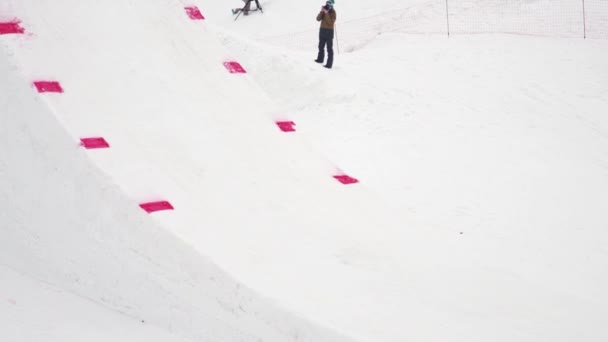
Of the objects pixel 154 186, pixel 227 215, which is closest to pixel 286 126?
pixel 227 215

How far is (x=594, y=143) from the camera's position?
10414mm

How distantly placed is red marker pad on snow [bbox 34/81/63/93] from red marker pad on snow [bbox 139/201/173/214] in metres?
1.46

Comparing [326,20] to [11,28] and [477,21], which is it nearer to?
[477,21]

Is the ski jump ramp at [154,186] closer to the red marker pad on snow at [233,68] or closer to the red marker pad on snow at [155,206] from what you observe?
the red marker pad on snow at [155,206]

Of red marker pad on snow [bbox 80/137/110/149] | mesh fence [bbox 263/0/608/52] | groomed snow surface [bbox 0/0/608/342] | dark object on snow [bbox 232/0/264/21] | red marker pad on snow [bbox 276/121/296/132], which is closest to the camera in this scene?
groomed snow surface [bbox 0/0/608/342]

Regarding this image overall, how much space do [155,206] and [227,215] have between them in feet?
2.12

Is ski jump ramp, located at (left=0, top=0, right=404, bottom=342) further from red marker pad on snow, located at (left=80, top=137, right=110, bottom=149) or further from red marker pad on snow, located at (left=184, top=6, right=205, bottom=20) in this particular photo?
red marker pad on snow, located at (left=184, top=6, right=205, bottom=20)

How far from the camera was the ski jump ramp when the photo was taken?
15.9ft

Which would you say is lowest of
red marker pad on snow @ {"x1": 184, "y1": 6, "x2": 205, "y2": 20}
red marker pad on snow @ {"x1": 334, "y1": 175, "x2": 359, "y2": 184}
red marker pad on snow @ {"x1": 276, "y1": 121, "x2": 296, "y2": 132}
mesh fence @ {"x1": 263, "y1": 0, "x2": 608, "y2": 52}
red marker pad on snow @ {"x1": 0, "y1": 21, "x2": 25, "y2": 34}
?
mesh fence @ {"x1": 263, "y1": 0, "x2": 608, "y2": 52}

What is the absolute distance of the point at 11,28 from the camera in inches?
237

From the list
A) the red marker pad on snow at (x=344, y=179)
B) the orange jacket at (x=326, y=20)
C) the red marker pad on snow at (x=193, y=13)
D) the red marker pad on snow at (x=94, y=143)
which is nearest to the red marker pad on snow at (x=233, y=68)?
the red marker pad on snow at (x=193, y=13)

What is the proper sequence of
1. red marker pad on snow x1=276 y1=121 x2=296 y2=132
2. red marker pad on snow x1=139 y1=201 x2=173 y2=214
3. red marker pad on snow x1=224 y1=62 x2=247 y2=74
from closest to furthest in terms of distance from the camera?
red marker pad on snow x1=139 y1=201 x2=173 y2=214 → red marker pad on snow x1=276 y1=121 x2=296 y2=132 → red marker pad on snow x1=224 y1=62 x2=247 y2=74

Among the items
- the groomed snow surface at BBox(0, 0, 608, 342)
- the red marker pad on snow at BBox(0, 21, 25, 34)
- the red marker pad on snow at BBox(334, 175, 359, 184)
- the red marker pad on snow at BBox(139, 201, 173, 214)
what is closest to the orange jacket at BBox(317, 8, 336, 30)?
the groomed snow surface at BBox(0, 0, 608, 342)

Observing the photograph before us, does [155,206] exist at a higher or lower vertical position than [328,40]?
higher
